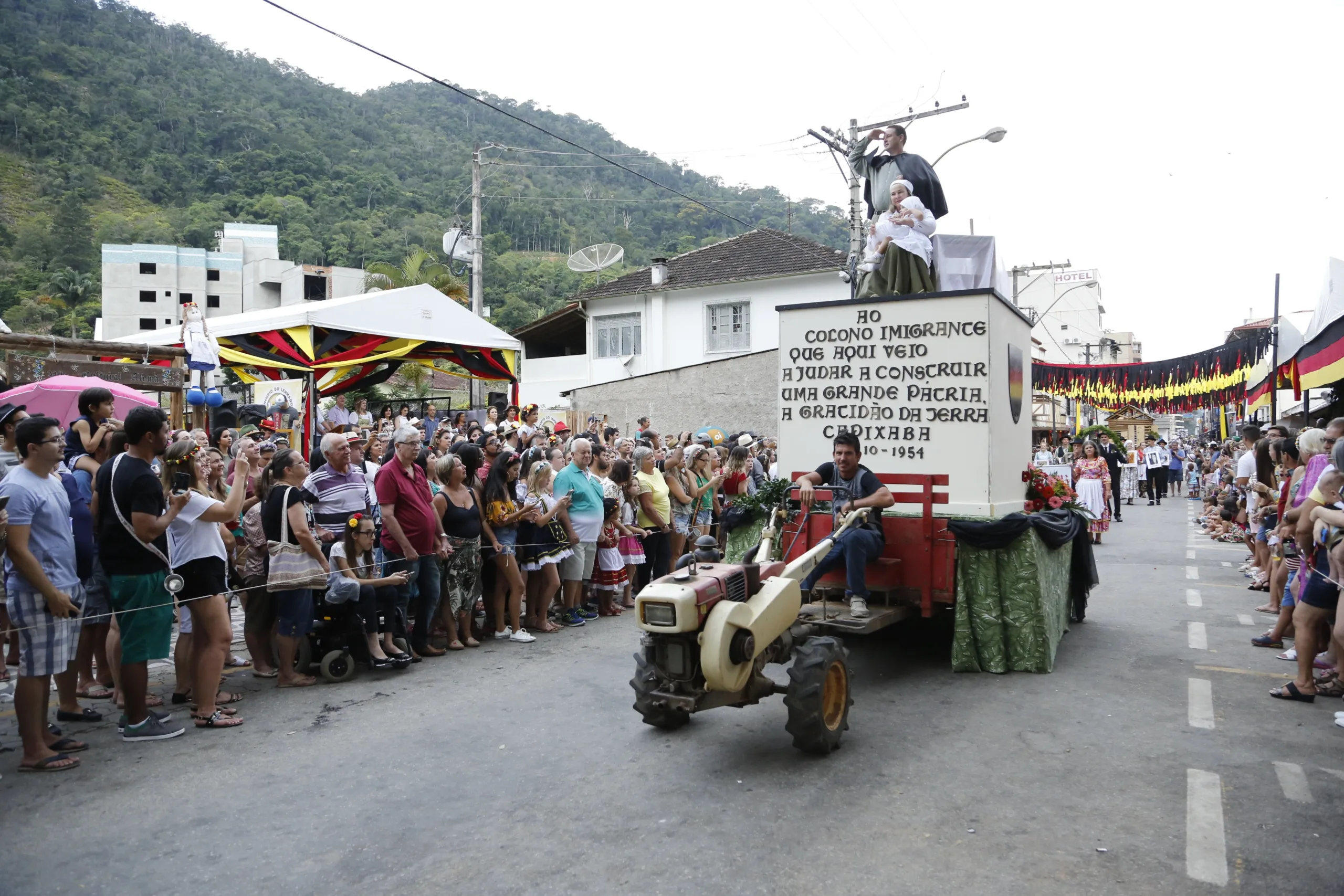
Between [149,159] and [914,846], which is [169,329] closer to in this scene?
[914,846]

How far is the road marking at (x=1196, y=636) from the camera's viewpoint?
7.66m

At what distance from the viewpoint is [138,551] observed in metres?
5.29

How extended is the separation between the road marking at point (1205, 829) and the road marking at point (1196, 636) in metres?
3.41

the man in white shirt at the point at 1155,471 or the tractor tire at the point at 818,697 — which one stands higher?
the man in white shirt at the point at 1155,471

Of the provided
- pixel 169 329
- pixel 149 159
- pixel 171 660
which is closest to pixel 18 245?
pixel 149 159

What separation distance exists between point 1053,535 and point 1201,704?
1.60m

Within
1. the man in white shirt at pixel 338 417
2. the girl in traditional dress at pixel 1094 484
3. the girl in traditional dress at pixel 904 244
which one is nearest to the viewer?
the girl in traditional dress at pixel 904 244

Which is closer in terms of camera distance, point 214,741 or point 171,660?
point 214,741

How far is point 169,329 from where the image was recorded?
12.1 metres

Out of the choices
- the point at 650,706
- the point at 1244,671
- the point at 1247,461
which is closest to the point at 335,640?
the point at 650,706

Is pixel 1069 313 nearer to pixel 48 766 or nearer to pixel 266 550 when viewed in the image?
pixel 266 550

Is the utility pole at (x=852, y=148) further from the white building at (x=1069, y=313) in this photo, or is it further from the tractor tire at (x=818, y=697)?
the white building at (x=1069, y=313)

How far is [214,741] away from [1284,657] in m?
8.14

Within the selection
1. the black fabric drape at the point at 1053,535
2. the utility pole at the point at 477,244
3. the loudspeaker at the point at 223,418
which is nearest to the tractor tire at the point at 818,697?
the black fabric drape at the point at 1053,535
